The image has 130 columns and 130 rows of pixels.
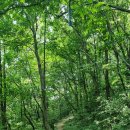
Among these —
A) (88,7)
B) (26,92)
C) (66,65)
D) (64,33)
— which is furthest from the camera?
(66,65)

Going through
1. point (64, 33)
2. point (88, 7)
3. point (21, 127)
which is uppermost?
point (64, 33)

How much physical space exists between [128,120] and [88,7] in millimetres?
8130

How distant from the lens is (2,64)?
18.4 metres

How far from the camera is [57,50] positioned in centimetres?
1775

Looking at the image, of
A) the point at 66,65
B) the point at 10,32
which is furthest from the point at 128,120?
the point at 66,65

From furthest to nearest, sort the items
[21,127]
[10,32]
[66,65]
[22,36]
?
1. [66,65]
2. [21,127]
3. [22,36]
4. [10,32]

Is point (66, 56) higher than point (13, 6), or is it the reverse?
point (66, 56)

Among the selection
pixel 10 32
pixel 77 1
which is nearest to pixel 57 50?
pixel 10 32

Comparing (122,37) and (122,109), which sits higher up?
(122,37)

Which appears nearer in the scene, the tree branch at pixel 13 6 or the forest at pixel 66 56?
the tree branch at pixel 13 6

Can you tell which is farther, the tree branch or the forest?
the forest

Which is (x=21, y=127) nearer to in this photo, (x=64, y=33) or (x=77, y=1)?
(x=64, y=33)

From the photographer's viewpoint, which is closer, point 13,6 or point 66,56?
point 13,6

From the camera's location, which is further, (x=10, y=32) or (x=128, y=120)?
(x=10, y=32)
